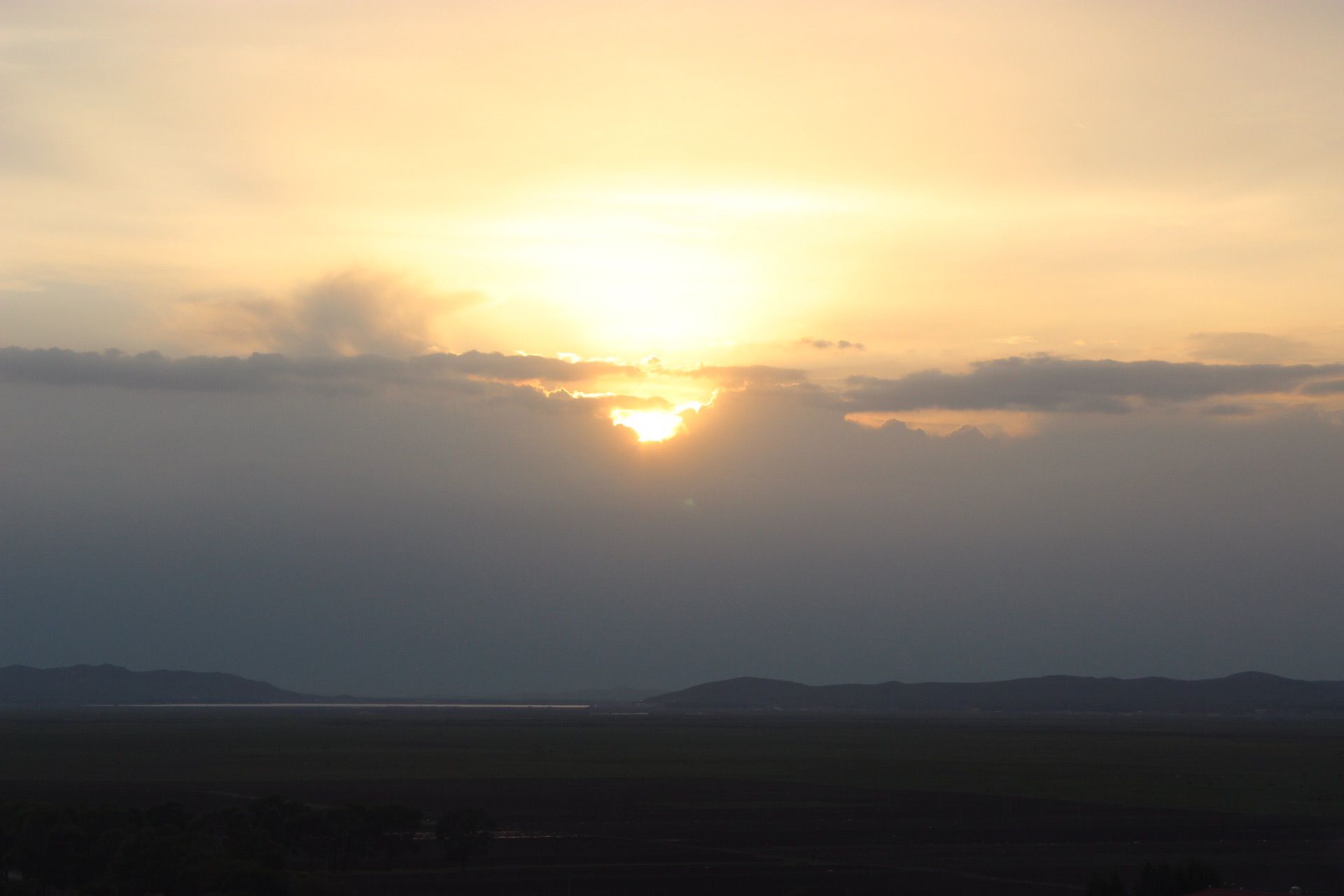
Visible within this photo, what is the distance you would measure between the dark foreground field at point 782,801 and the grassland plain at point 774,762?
0.59m

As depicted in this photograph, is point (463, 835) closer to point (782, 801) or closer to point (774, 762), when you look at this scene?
point (782, 801)

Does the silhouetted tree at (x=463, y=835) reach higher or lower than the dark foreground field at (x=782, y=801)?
higher

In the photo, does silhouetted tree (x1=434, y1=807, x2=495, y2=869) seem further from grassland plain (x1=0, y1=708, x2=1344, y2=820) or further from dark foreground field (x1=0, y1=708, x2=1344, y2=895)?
grassland plain (x1=0, y1=708, x2=1344, y2=820)

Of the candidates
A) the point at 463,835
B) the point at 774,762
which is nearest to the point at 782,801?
the point at 463,835

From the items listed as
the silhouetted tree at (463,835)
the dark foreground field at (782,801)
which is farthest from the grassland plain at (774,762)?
the silhouetted tree at (463,835)

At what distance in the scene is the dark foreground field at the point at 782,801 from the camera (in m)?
59.4

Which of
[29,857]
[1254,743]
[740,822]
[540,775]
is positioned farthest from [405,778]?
[1254,743]

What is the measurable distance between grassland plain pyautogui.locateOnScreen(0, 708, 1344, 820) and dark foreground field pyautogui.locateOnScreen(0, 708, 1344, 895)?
23.2 inches

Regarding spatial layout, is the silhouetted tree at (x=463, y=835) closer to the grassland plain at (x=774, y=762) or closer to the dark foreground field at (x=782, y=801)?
the dark foreground field at (x=782, y=801)

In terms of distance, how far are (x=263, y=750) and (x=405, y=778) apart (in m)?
46.1

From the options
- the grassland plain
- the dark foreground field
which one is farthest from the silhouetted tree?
the grassland plain

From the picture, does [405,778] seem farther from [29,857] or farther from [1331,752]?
[1331,752]

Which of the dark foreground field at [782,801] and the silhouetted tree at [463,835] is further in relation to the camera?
the silhouetted tree at [463,835]

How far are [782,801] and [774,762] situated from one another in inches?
1578
